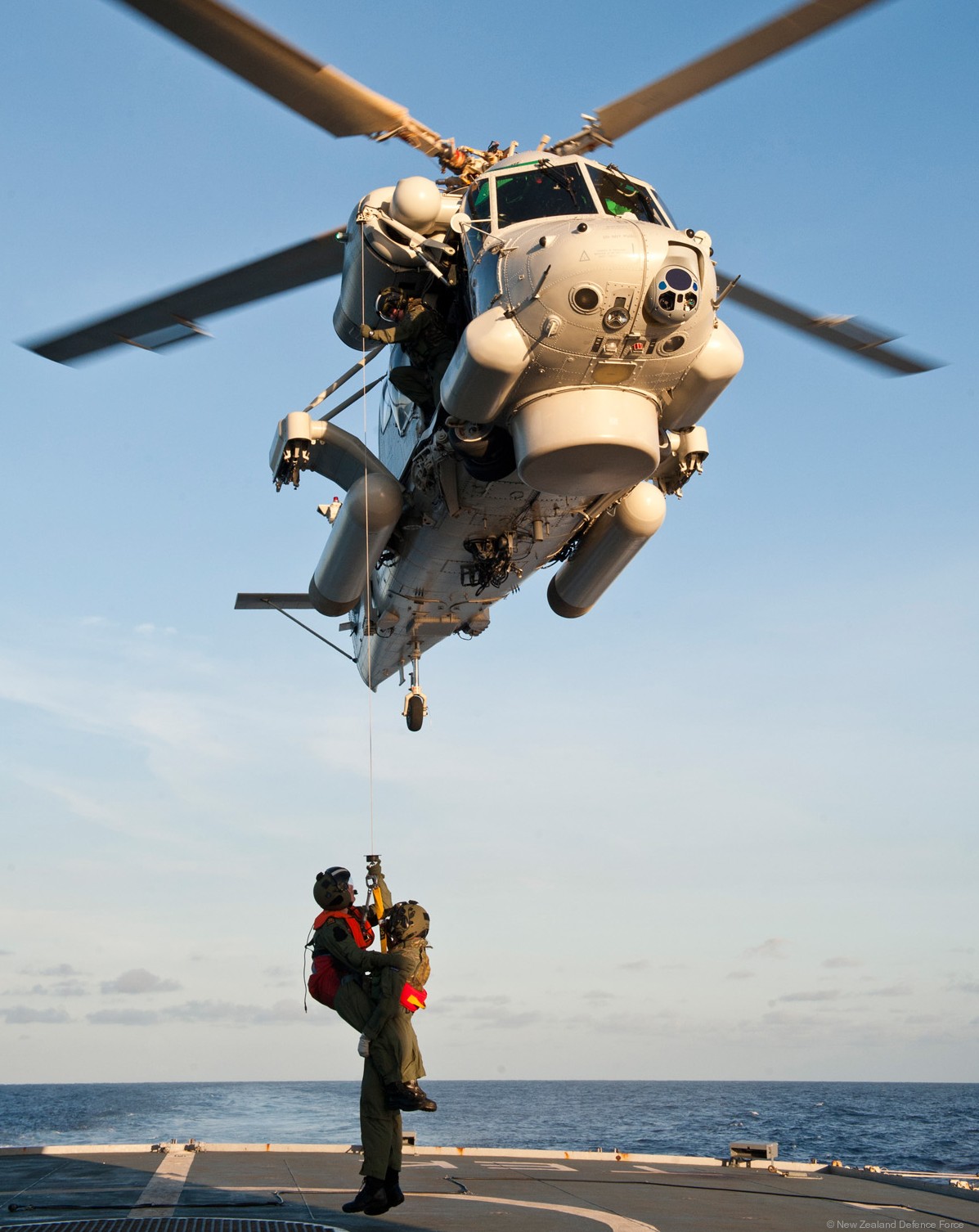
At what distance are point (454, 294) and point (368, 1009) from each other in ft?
22.9

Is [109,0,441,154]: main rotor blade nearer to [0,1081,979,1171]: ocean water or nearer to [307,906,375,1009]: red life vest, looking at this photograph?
[307,906,375,1009]: red life vest

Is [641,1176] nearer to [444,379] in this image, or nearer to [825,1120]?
[444,379]

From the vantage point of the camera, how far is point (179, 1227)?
24.5 ft

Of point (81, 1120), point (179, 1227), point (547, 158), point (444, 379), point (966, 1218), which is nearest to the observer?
point (179, 1227)

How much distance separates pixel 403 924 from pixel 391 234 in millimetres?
6950

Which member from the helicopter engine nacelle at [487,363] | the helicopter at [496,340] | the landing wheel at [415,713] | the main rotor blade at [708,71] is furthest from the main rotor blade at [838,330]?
the landing wheel at [415,713]

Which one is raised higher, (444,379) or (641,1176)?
(444,379)

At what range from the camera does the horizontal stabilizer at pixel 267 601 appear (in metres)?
18.4

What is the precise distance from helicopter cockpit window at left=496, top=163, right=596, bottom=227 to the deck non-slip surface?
827cm

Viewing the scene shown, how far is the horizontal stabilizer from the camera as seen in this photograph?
18422mm

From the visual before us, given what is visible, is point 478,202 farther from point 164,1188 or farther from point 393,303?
point 164,1188

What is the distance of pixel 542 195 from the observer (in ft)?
35.3

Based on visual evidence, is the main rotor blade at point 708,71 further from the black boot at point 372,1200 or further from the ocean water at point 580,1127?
the ocean water at point 580,1127

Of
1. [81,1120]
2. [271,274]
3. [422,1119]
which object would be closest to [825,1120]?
[422,1119]
